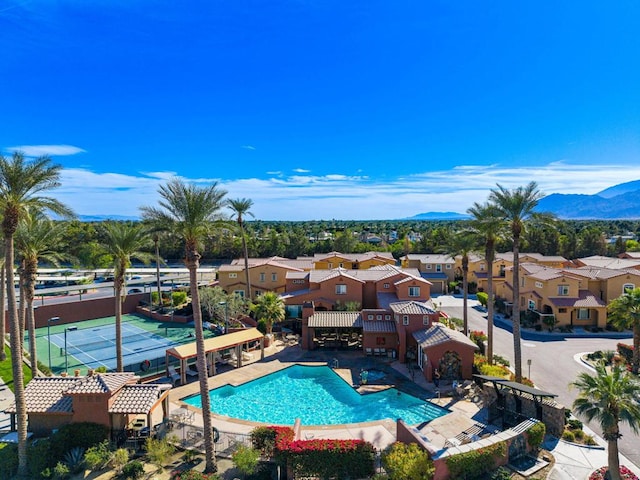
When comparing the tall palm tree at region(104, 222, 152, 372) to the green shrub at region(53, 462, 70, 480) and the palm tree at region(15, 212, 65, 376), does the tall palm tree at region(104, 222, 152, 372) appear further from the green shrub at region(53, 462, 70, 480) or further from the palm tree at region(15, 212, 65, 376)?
the green shrub at region(53, 462, 70, 480)

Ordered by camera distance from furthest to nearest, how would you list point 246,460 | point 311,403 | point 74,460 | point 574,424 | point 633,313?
point 633,313, point 311,403, point 574,424, point 74,460, point 246,460

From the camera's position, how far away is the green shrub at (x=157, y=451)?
1748 cm

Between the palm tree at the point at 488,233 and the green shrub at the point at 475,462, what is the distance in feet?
39.9

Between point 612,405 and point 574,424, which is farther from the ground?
point 612,405

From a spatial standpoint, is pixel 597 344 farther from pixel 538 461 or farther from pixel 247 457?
pixel 247 457

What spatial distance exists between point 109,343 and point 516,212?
37.5 metres

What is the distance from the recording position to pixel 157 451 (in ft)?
57.2

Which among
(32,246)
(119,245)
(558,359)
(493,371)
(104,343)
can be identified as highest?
(32,246)

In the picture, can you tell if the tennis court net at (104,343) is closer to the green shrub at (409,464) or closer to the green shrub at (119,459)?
the green shrub at (119,459)

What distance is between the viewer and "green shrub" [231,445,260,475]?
16344 millimetres

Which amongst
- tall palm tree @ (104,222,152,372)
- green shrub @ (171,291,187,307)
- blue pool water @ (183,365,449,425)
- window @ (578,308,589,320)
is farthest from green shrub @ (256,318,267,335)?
window @ (578,308,589,320)

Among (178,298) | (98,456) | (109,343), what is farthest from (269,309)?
(178,298)

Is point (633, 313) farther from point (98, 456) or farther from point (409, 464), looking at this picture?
point (98, 456)

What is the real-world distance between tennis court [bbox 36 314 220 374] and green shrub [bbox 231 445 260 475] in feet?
49.5
